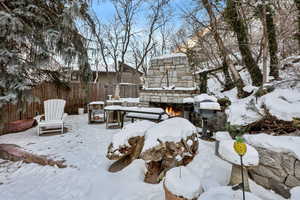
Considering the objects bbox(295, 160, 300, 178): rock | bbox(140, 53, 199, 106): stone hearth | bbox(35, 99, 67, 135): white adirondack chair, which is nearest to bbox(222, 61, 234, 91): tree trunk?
bbox(140, 53, 199, 106): stone hearth

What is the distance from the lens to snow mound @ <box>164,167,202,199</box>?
130 cm

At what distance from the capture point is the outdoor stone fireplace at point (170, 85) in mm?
4680

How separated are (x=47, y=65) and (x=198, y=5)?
4.73 m

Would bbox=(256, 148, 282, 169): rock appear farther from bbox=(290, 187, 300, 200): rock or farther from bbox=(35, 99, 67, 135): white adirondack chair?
bbox=(35, 99, 67, 135): white adirondack chair

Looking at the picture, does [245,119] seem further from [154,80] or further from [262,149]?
[154,80]

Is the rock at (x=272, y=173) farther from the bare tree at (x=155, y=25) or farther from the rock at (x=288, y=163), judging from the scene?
the bare tree at (x=155, y=25)

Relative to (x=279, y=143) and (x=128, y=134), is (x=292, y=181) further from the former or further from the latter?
(x=128, y=134)

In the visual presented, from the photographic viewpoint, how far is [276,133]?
1.86 metres

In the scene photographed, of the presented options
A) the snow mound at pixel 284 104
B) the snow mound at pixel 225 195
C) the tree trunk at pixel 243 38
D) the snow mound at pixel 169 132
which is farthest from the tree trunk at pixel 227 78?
the snow mound at pixel 225 195

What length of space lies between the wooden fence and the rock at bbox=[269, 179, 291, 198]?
457 centimetres

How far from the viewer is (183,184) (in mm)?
1359

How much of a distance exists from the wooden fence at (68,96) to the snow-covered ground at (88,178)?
183 centimetres

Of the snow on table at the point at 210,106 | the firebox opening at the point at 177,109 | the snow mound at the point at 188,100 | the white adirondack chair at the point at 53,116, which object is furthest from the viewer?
the firebox opening at the point at 177,109

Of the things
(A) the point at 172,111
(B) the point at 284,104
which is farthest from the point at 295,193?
(A) the point at 172,111
